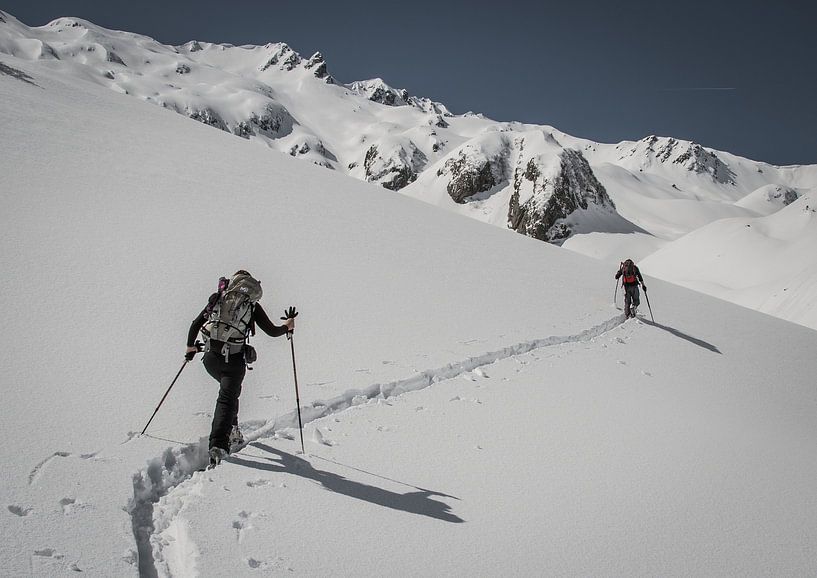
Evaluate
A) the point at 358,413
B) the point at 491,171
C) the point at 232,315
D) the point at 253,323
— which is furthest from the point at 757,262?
the point at 491,171

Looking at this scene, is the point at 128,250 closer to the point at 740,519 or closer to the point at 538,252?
the point at 740,519

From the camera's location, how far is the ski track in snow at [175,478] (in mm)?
3254

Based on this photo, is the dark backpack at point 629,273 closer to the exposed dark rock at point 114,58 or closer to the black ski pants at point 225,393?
the black ski pants at point 225,393

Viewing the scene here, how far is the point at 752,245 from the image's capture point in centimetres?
3688

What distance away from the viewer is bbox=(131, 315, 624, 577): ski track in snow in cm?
325

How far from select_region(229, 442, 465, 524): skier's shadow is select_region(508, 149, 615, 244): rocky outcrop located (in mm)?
72585

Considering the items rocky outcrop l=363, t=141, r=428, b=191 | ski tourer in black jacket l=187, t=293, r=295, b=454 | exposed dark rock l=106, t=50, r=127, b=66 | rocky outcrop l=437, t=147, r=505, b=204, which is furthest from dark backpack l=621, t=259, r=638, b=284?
exposed dark rock l=106, t=50, r=127, b=66

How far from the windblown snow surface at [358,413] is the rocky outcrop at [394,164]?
13684 centimetres

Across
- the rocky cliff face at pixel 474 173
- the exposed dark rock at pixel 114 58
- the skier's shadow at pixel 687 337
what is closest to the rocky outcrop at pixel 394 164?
the rocky cliff face at pixel 474 173

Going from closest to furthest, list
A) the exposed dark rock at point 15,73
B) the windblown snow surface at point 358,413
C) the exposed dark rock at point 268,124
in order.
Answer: the windblown snow surface at point 358,413
the exposed dark rock at point 15,73
the exposed dark rock at point 268,124

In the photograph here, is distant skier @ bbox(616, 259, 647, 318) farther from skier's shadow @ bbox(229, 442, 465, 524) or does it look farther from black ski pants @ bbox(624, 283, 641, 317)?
skier's shadow @ bbox(229, 442, 465, 524)

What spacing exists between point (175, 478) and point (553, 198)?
79068mm

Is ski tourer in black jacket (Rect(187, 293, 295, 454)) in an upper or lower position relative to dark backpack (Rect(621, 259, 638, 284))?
lower

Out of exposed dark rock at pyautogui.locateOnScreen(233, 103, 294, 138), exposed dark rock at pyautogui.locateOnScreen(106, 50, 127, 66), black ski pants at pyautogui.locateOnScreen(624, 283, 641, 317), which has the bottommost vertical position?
black ski pants at pyautogui.locateOnScreen(624, 283, 641, 317)
